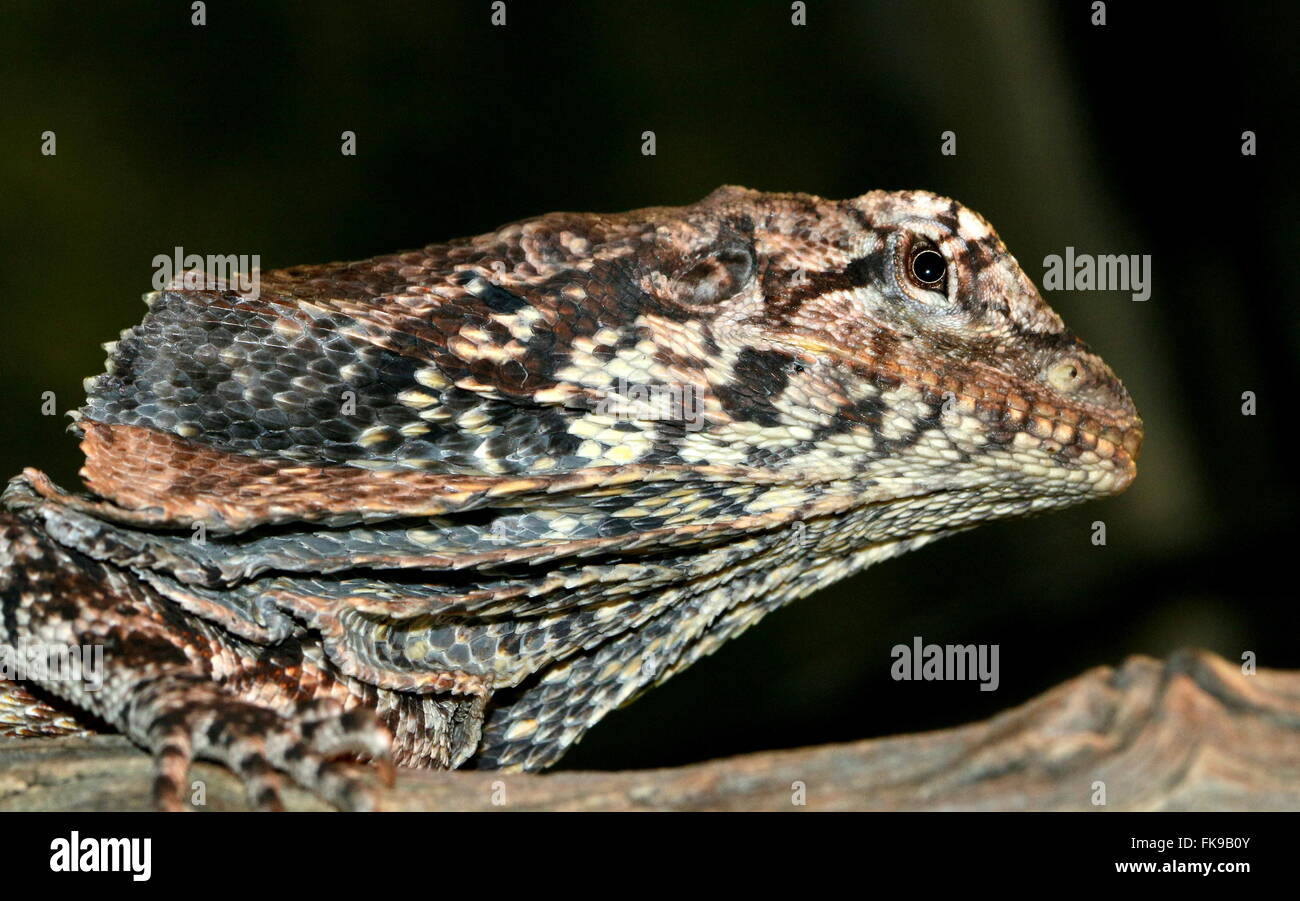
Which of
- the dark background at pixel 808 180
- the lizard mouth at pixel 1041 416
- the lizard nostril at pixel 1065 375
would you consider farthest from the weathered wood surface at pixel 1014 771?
the dark background at pixel 808 180

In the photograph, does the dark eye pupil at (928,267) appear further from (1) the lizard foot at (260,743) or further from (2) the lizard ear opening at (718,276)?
(1) the lizard foot at (260,743)

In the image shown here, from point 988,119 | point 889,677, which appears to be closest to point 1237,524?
point 889,677

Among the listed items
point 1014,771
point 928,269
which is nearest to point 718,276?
point 928,269

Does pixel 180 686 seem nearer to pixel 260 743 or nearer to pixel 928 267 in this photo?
pixel 260 743

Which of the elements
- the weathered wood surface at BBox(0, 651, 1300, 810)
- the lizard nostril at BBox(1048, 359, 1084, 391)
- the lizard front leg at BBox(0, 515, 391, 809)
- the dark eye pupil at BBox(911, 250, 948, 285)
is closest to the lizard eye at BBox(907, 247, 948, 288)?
the dark eye pupil at BBox(911, 250, 948, 285)

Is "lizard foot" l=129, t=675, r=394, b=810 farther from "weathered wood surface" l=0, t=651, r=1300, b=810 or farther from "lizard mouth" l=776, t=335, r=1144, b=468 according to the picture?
"lizard mouth" l=776, t=335, r=1144, b=468

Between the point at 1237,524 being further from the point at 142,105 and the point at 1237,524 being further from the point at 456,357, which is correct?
the point at 142,105
